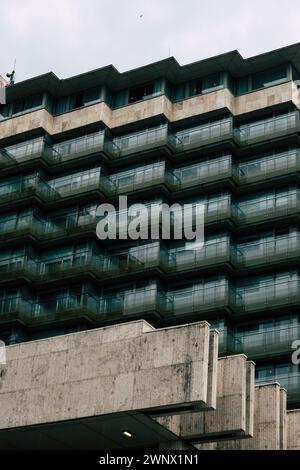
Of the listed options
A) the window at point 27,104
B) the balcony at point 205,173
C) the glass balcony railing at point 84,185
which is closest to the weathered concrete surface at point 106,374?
the balcony at point 205,173

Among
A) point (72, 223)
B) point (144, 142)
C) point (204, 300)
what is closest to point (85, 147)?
point (144, 142)

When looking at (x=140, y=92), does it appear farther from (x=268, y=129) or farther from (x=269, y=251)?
(x=269, y=251)

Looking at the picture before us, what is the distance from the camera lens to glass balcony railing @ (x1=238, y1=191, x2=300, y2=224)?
7606cm

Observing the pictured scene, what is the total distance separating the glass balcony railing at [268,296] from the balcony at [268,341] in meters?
1.67

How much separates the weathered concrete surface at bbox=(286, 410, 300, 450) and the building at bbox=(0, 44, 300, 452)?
14.1 m

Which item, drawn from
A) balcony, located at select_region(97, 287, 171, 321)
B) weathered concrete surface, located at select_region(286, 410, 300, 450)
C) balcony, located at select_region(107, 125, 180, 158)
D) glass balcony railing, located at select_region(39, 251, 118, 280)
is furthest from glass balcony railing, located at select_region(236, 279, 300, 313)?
weathered concrete surface, located at select_region(286, 410, 300, 450)

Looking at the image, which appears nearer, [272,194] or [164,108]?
[272,194]

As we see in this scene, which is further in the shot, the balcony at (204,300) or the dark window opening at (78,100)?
the dark window opening at (78,100)

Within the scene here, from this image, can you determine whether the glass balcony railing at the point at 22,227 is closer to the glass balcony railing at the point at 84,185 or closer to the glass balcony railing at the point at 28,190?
the glass balcony railing at the point at 28,190

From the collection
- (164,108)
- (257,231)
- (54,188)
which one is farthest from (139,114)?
(257,231)

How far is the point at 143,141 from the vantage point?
82.9 meters

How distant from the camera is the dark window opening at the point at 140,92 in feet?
280
